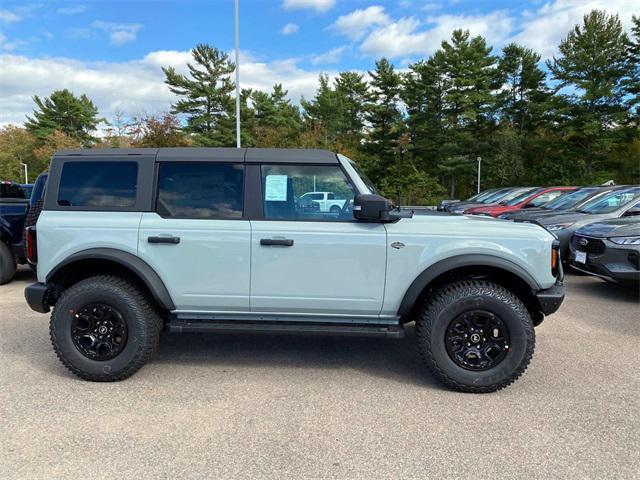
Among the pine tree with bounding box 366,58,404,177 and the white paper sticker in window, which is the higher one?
the pine tree with bounding box 366,58,404,177

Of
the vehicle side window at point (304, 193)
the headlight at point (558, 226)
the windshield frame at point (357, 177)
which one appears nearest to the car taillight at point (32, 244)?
the vehicle side window at point (304, 193)

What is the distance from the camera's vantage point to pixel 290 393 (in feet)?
11.4

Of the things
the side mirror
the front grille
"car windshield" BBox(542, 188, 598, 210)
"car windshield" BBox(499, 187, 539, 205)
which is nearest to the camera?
the side mirror

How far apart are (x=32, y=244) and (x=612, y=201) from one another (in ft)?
30.2

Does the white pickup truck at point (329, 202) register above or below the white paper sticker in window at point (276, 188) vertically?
below

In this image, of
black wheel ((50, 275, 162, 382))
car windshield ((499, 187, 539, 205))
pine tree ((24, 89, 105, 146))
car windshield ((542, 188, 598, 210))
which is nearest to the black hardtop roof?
black wheel ((50, 275, 162, 382))

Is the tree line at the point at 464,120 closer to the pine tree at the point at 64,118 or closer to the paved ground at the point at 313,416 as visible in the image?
the pine tree at the point at 64,118

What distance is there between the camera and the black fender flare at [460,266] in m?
3.46

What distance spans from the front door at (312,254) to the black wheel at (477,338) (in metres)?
0.50

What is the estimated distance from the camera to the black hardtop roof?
3.71 metres

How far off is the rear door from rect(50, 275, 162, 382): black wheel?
324 mm

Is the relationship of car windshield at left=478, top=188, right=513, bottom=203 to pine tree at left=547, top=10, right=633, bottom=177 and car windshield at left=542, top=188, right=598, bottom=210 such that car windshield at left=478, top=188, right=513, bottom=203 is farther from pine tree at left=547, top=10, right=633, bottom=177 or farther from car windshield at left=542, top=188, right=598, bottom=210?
pine tree at left=547, top=10, right=633, bottom=177

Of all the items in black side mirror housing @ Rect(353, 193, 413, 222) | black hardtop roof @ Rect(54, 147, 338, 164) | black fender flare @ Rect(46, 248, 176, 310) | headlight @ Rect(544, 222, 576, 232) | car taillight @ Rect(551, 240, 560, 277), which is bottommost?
black fender flare @ Rect(46, 248, 176, 310)

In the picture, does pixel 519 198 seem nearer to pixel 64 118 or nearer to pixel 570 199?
pixel 570 199
